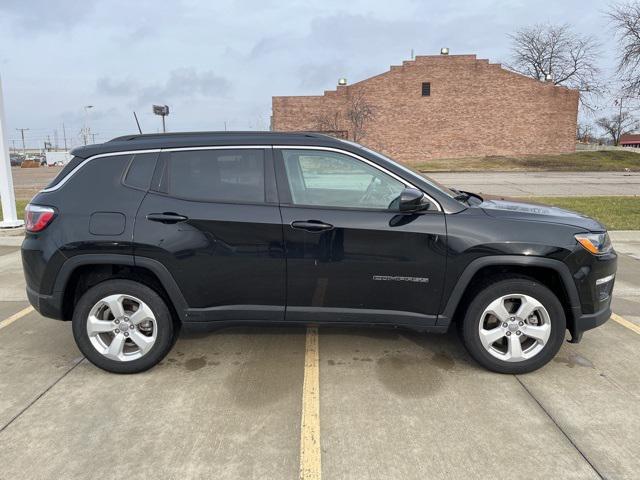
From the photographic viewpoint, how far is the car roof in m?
3.44

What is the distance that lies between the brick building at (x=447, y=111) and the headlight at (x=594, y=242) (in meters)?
38.3

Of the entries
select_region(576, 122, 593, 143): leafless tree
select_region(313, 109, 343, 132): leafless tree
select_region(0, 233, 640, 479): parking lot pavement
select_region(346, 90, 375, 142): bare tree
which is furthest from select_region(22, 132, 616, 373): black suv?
select_region(576, 122, 593, 143): leafless tree

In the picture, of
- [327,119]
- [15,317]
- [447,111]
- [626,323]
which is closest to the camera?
[626,323]

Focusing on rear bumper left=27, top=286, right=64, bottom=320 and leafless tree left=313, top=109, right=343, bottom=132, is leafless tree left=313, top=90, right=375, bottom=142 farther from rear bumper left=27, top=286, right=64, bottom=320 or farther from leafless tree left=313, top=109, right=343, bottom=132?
rear bumper left=27, top=286, right=64, bottom=320

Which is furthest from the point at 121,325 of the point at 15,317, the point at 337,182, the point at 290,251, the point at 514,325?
the point at 514,325

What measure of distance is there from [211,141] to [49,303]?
1.71 metres

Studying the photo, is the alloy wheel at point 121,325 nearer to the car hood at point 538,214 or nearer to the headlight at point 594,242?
the car hood at point 538,214

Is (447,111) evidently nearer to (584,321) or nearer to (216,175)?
(584,321)

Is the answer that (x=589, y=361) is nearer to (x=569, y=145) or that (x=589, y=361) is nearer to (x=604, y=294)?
(x=604, y=294)

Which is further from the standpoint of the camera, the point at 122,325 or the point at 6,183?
the point at 6,183

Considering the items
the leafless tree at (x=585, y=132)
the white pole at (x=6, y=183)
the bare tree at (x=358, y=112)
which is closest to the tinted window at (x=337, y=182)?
the white pole at (x=6, y=183)

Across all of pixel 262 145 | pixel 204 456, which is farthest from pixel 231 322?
pixel 262 145

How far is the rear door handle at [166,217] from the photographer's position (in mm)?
3299

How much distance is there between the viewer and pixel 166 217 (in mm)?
3303
